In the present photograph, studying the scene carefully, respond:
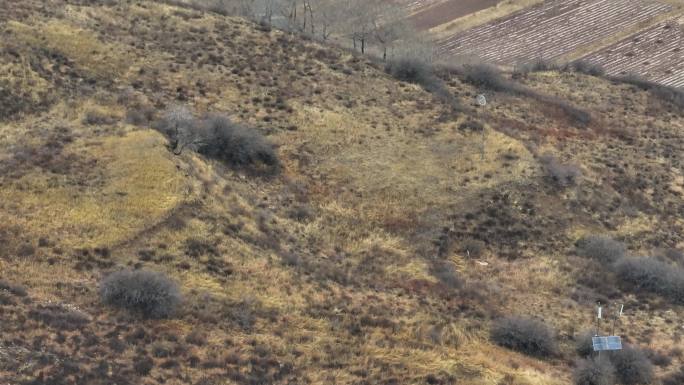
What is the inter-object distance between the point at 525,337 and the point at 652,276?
9054mm

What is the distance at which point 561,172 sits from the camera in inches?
1531

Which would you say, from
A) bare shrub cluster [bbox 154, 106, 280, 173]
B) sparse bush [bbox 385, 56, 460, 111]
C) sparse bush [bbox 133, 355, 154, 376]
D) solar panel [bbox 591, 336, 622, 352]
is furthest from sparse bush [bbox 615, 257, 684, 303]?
sparse bush [bbox 133, 355, 154, 376]

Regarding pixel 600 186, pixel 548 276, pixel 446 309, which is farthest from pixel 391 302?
pixel 600 186

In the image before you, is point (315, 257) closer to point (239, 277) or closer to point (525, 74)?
point (239, 277)

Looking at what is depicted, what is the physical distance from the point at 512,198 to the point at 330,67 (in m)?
16.2

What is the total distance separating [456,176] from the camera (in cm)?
3747

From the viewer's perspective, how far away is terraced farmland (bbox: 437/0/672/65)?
75.4 meters

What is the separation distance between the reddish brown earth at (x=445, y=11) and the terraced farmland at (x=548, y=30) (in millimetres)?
4318

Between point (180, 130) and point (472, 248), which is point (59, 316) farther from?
point (472, 248)

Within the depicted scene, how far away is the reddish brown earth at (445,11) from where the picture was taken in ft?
278

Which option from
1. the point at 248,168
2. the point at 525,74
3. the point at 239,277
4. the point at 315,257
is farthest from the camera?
the point at 525,74

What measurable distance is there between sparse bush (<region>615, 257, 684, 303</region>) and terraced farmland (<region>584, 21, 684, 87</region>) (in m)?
40.1

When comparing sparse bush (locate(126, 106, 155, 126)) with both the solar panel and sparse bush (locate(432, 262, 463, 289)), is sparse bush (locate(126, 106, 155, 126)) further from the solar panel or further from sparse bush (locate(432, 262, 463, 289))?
the solar panel

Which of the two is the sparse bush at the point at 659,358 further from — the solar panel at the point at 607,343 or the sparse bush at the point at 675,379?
the solar panel at the point at 607,343
